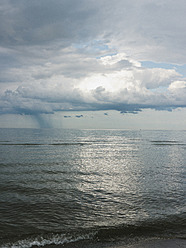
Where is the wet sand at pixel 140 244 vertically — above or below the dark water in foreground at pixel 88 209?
above

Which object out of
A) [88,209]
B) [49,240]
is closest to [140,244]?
[49,240]

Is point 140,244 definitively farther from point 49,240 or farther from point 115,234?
point 49,240

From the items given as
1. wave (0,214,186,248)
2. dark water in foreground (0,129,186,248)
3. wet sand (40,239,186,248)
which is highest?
wet sand (40,239,186,248)

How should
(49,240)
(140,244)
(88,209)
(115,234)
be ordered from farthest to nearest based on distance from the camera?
1. (88,209)
2. (115,234)
3. (49,240)
4. (140,244)

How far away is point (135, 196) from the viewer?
52.2 feet

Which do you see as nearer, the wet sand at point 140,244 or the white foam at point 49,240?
the wet sand at point 140,244

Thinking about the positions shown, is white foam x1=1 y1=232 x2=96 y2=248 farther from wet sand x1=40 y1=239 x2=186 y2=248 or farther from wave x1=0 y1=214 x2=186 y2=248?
wet sand x1=40 y1=239 x2=186 y2=248

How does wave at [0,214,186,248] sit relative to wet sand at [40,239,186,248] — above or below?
below

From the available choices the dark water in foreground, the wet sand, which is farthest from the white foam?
the wet sand

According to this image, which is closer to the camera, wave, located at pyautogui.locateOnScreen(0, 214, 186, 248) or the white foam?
the white foam

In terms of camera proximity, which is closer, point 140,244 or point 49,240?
point 140,244

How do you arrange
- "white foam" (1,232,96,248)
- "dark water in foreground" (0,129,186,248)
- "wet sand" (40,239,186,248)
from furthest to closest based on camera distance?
"dark water in foreground" (0,129,186,248), "white foam" (1,232,96,248), "wet sand" (40,239,186,248)

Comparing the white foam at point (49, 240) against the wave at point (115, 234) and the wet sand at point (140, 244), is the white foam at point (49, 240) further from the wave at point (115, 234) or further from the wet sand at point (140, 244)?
the wet sand at point (140, 244)

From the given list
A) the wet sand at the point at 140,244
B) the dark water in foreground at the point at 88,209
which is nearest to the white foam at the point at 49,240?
the dark water in foreground at the point at 88,209
